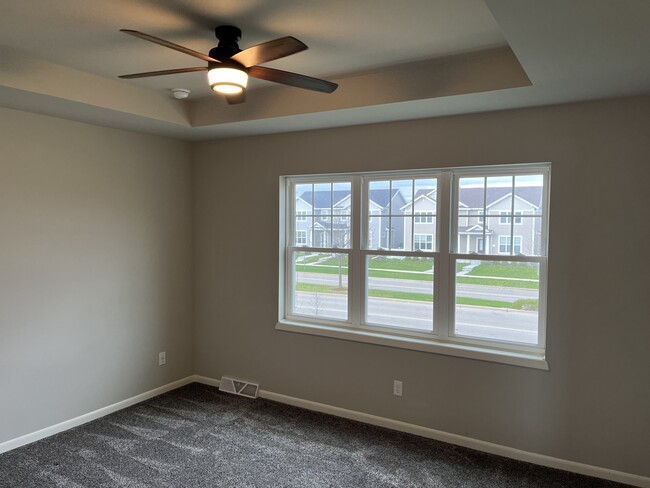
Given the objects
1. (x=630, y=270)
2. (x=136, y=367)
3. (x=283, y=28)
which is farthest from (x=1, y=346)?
(x=630, y=270)

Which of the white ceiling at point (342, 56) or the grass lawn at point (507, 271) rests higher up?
the white ceiling at point (342, 56)

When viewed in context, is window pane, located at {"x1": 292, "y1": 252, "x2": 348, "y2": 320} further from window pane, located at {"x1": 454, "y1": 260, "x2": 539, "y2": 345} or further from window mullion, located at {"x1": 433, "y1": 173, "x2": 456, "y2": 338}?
window pane, located at {"x1": 454, "y1": 260, "x2": 539, "y2": 345}

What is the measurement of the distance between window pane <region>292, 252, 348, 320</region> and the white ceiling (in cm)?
114

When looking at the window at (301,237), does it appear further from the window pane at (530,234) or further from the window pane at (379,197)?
the window pane at (530,234)

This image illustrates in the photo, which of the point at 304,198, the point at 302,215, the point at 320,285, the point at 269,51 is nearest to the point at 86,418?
the point at 320,285

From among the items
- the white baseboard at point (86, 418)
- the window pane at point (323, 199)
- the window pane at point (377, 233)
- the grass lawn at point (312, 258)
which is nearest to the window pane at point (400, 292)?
the window pane at point (377, 233)

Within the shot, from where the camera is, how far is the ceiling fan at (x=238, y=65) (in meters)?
1.98

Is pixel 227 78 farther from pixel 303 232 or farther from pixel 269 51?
pixel 303 232

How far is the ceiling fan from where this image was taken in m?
1.98

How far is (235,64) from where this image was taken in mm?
2125

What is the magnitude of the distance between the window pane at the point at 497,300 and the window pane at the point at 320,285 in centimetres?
97

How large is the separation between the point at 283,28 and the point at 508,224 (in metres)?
1.99

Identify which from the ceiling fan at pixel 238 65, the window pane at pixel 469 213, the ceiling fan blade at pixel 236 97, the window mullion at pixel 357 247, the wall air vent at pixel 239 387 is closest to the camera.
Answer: the ceiling fan at pixel 238 65

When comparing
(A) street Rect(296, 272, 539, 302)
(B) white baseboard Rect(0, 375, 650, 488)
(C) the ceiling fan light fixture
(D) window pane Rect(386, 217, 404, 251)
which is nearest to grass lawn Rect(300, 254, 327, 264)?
(A) street Rect(296, 272, 539, 302)
